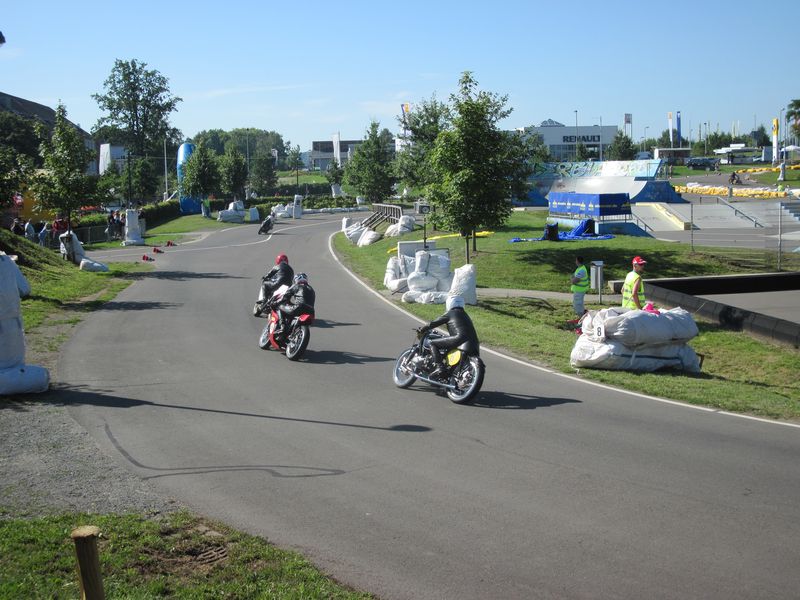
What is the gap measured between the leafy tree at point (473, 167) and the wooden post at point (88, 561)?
855 inches

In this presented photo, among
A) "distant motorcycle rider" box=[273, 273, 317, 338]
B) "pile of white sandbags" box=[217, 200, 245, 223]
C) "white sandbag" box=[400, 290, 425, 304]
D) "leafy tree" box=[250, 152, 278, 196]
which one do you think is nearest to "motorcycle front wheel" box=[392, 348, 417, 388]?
"distant motorcycle rider" box=[273, 273, 317, 338]

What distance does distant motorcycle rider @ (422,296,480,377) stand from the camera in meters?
11.5

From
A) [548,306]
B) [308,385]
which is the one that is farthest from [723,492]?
[548,306]

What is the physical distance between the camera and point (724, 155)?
153 meters

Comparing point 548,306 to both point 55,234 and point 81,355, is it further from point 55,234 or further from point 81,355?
point 55,234

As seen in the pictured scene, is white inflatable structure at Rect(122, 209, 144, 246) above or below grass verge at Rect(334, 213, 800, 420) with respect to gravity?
above

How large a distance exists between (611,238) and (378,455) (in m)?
29.1

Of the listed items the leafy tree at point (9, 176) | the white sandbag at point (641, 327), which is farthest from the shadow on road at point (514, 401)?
the leafy tree at point (9, 176)

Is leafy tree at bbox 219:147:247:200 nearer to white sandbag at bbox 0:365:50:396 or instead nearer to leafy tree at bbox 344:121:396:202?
leafy tree at bbox 344:121:396:202

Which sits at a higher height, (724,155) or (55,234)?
(724,155)

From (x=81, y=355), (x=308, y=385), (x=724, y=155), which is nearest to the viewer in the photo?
(x=308, y=385)

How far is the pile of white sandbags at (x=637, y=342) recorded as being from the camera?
44.9 feet

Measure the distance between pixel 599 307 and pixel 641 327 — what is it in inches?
343

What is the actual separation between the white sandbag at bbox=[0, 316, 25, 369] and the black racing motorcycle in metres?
5.52
